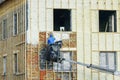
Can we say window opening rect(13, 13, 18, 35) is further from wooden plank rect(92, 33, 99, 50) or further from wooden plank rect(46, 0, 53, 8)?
wooden plank rect(92, 33, 99, 50)

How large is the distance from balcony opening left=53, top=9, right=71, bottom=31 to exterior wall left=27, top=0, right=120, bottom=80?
1.26ft

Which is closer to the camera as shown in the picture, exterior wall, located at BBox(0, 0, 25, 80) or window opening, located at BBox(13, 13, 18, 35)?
exterior wall, located at BBox(0, 0, 25, 80)

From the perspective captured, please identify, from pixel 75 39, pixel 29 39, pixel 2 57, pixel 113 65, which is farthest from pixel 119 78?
pixel 2 57

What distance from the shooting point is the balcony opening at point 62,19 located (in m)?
44.9

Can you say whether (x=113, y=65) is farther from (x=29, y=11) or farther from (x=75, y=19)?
(x=29, y=11)

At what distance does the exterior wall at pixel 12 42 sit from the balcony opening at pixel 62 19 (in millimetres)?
2502

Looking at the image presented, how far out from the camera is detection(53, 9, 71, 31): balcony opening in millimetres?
44938

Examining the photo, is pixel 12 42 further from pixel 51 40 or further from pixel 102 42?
pixel 102 42

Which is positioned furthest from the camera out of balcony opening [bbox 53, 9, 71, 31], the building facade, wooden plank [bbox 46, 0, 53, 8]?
balcony opening [bbox 53, 9, 71, 31]

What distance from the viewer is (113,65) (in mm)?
45094

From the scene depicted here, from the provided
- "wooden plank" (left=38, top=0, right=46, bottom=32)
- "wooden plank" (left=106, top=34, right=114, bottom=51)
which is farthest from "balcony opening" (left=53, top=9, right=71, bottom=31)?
"wooden plank" (left=106, top=34, right=114, bottom=51)

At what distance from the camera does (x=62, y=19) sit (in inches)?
1786

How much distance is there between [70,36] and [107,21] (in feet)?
11.2

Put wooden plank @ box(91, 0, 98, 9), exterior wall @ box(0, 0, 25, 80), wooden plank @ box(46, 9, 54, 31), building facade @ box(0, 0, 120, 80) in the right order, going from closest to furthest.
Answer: building facade @ box(0, 0, 120, 80) < wooden plank @ box(46, 9, 54, 31) < wooden plank @ box(91, 0, 98, 9) < exterior wall @ box(0, 0, 25, 80)
